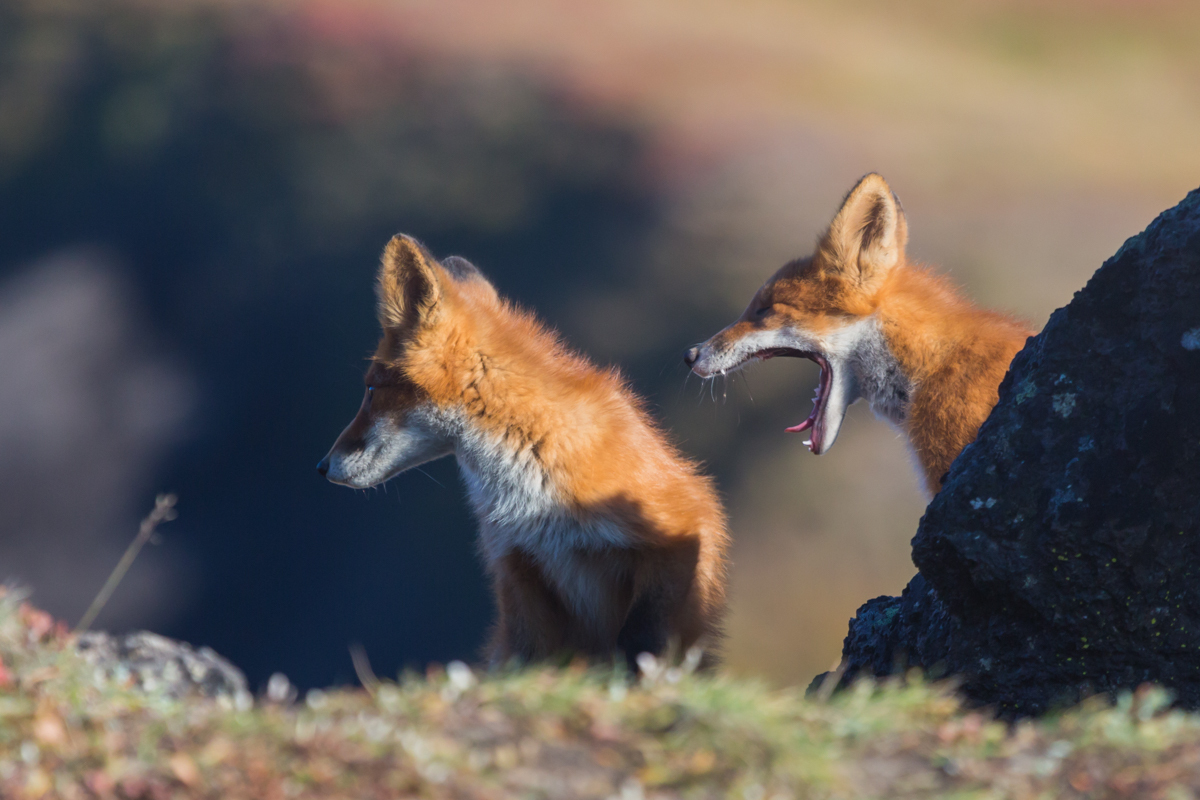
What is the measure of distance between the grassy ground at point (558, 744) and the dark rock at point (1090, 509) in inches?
29.3

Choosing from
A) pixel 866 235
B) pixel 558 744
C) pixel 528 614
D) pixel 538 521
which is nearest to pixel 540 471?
pixel 538 521

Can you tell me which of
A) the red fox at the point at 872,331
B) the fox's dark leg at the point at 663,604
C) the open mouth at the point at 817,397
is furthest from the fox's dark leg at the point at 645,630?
the open mouth at the point at 817,397

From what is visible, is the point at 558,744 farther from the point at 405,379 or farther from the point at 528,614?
the point at 405,379

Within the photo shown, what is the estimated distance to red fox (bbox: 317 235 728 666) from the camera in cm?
400

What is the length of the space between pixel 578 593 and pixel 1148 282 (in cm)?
236

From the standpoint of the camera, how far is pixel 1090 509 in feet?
9.72

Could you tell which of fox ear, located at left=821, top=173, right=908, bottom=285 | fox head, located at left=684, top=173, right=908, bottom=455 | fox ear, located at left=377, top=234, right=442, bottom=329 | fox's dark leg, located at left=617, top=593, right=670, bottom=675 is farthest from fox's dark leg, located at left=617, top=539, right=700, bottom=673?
fox ear, located at left=821, top=173, right=908, bottom=285

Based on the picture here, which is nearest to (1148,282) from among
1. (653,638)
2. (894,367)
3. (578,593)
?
(894,367)

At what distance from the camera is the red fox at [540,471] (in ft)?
13.1

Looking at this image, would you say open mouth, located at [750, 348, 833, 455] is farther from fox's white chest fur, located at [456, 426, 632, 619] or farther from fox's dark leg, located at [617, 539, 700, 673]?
fox's white chest fur, located at [456, 426, 632, 619]

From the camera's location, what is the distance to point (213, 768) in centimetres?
185

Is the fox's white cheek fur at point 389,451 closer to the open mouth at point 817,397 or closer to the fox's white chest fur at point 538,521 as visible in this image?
the fox's white chest fur at point 538,521

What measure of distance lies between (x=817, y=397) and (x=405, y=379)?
1.94 metres

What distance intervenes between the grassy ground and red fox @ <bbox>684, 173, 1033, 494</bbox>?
2.05 metres
